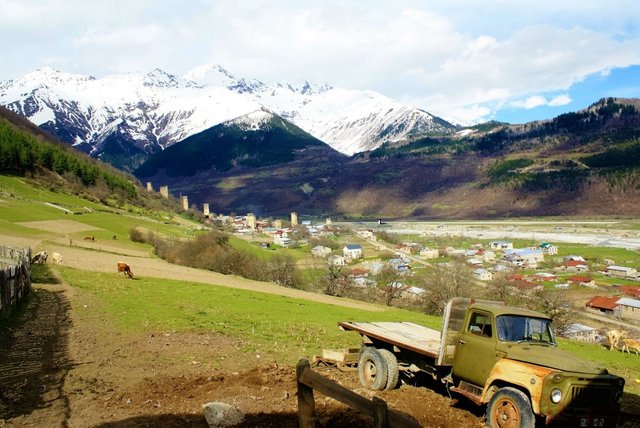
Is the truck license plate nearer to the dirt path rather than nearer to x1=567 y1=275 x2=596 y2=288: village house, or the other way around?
the dirt path

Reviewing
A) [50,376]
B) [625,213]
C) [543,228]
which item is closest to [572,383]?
[50,376]

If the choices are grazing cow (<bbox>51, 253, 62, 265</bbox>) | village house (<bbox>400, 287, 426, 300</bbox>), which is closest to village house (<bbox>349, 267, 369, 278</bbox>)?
village house (<bbox>400, 287, 426, 300</bbox>)

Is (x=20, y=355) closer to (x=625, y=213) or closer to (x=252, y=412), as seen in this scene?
(x=252, y=412)

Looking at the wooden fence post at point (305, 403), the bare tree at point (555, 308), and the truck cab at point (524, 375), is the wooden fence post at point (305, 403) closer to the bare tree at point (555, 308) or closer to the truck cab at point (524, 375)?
the truck cab at point (524, 375)

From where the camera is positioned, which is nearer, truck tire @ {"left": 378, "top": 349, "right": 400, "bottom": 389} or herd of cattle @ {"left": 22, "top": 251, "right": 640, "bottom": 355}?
truck tire @ {"left": 378, "top": 349, "right": 400, "bottom": 389}

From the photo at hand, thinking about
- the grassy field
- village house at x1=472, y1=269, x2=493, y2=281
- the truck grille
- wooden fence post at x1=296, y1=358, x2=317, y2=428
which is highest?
the grassy field

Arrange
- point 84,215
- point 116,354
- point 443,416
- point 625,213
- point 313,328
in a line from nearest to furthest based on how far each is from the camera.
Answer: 1. point 443,416
2. point 116,354
3. point 313,328
4. point 84,215
5. point 625,213

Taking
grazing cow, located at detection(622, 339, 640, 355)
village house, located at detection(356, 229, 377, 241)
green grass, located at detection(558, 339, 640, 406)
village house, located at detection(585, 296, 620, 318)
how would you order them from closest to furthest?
green grass, located at detection(558, 339, 640, 406)
grazing cow, located at detection(622, 339, 640, 355)
village house, located at detection(585, 296, 620, 318)
village house, located at detection(356, 229, 377, 241)

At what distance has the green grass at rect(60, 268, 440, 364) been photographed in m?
18.7

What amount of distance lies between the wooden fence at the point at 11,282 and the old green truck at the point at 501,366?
40.3ft

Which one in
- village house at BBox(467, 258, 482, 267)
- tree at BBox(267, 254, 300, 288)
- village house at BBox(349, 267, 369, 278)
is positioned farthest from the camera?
village house at BBox(467, 258, 482, 267)

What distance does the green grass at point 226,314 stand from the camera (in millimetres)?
18703

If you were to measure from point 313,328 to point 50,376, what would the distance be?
42.2ft

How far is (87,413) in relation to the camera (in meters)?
9.55
